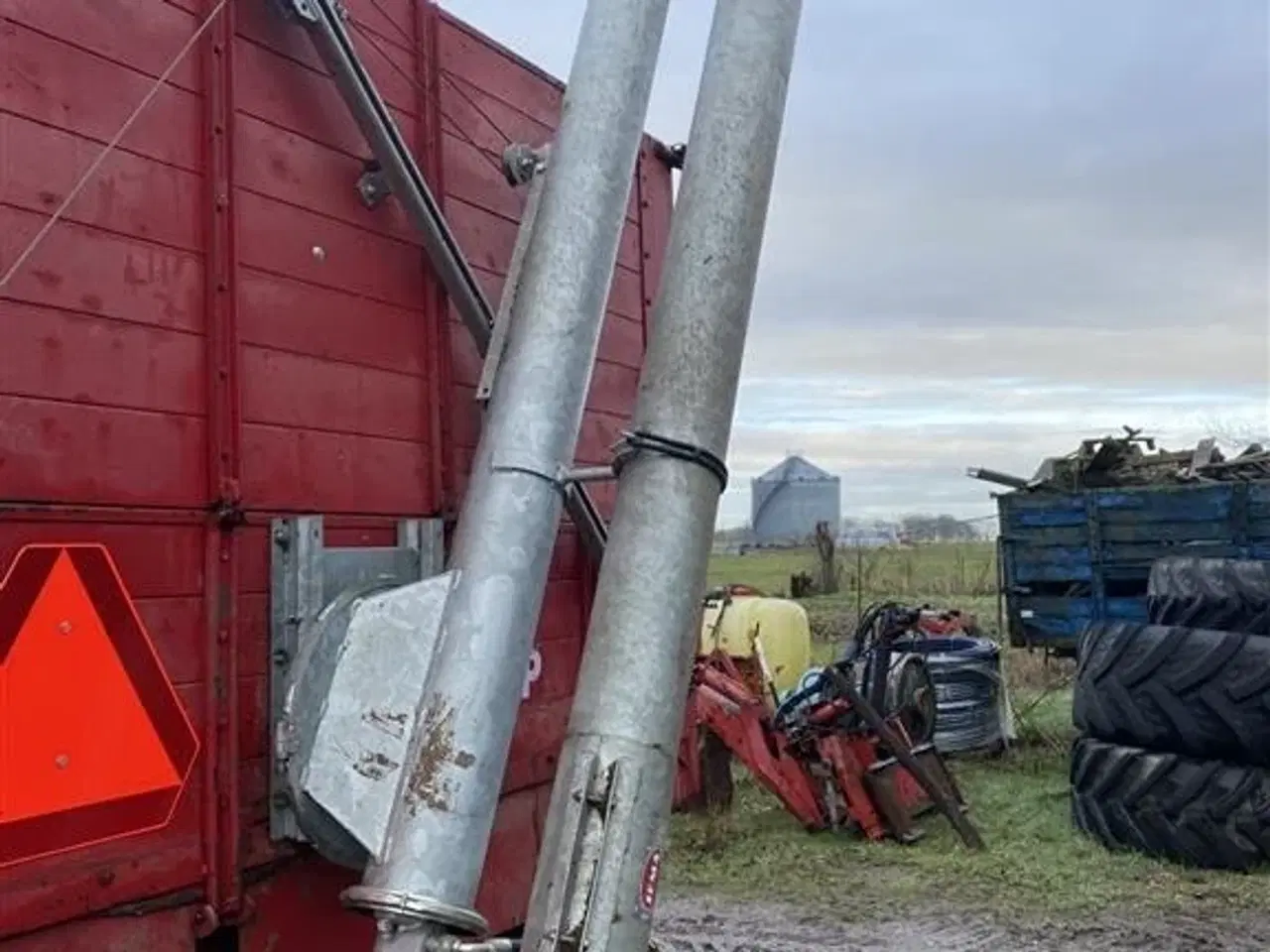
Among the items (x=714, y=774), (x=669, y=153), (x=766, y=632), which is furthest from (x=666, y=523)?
(x=766, y=632)

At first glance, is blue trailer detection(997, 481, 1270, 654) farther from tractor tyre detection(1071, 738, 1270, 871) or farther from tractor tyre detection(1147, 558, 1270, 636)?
tractor tyre detection(1071, 738, 1270, 871)

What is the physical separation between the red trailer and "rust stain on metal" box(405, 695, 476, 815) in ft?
1.41

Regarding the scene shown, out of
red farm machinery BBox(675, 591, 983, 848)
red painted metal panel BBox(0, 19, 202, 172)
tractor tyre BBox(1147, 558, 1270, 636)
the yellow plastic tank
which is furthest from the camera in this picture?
the yellow plastic tank

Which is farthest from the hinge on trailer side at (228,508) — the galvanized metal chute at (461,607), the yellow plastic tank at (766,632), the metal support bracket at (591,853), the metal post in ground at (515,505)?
the yellow plastic tank at (766,632)

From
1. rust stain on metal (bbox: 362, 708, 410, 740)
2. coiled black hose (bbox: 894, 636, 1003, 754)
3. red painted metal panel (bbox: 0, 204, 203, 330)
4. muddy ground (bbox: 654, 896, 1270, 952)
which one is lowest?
muddy ground (bbox: 654, 896, 1270, 952)

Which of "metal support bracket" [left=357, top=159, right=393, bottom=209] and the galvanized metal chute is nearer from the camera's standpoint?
the galvanized metal chute

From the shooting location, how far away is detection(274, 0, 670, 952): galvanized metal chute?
221 centimetres

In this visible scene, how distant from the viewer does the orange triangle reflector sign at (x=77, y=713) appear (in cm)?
205

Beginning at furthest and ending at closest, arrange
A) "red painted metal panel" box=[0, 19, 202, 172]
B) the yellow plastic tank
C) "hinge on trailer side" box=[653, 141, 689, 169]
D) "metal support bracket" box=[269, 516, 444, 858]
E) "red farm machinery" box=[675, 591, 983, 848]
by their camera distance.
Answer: the yellow plastic tank
"red farm machinery" box=[675, 591, 983, 848]
"hinge on trailer side" box=[653, 141, 689, 169]
"metal support bracket" box=[269, 516, 444, 858]
"red painted metal panel" box=[0, 19, 202, 172]

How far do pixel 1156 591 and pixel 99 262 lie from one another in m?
6.60

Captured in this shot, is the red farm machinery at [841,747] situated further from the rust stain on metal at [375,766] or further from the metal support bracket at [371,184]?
the rust stain on metal at [375,766]

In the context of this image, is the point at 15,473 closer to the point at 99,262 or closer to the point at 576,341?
the point at 99,262

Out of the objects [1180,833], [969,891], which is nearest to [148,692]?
[969,891]

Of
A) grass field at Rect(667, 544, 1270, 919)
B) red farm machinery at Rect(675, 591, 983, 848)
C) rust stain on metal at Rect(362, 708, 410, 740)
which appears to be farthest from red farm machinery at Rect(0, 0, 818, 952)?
red farm machinery at Rect(675, 591, 983, 848)
